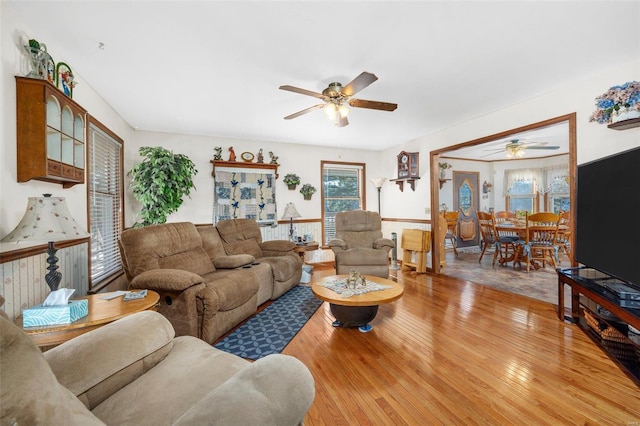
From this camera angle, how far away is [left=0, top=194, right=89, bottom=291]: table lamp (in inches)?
55.0

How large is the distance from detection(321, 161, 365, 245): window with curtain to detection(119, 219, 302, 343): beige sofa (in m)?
1.89

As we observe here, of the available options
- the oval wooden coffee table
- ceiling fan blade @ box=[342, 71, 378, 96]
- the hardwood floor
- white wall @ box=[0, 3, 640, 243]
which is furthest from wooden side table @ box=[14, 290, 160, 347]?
ceiling fan blade @ box=[342, 71, 378, 96]

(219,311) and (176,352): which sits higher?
(176,352)

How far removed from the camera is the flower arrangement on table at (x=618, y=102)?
224 cm

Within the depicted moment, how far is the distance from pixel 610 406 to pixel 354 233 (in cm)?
323

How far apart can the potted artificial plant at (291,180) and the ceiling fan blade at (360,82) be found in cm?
279

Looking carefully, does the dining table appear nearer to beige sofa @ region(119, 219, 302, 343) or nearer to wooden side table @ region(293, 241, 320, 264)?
wooden side table @ region(293, 241, 320, 264)

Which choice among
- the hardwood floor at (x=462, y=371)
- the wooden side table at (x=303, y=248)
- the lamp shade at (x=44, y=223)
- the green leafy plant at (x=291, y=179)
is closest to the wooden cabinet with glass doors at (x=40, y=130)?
the lamp shade at (x=44, y=223)

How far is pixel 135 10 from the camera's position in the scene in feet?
5.67

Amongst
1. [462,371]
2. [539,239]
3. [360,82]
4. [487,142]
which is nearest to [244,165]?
[360,82]

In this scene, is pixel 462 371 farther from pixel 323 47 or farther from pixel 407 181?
pixel 407 181

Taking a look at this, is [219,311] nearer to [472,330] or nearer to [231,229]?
[231,229]

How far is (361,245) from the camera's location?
4.39 m

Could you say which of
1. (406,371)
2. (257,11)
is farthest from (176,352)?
(257,11)
